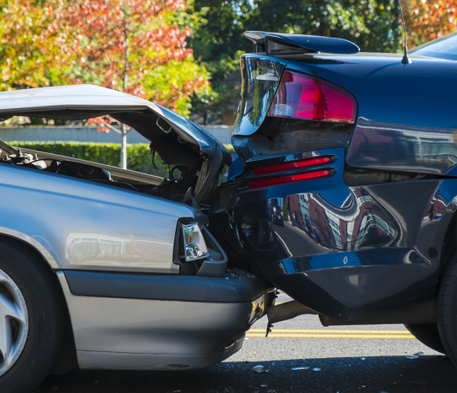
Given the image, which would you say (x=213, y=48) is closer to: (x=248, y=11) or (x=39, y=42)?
(x=248, y=11)

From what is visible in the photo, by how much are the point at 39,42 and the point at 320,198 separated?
1185cm

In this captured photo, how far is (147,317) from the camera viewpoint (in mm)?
2578

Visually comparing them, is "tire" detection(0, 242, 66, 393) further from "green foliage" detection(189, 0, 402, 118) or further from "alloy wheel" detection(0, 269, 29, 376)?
"green foliage" detection(189, 0, 402, 118)

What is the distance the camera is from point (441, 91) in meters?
2.64

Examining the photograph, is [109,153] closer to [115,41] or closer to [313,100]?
[115,41]

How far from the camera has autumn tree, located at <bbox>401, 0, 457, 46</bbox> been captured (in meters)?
13.4

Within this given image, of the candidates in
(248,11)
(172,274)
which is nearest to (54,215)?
(172,274)

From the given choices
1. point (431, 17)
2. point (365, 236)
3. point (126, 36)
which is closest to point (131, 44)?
point (126, 36)

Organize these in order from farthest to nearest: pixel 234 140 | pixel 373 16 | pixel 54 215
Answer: pixel 373 16, pixel 234 140, pixel 54 215

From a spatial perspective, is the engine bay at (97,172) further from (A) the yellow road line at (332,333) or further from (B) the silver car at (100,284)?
(A) the yellow road line at (332,333)

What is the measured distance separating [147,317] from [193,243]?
397mm

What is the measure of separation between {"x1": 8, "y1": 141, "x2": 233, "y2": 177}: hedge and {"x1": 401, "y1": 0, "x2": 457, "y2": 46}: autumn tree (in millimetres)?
5611

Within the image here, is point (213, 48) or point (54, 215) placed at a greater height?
point (213, 48)

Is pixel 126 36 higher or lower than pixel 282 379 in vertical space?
higher
